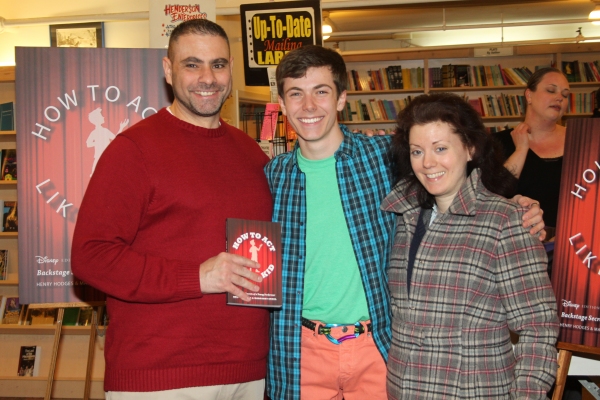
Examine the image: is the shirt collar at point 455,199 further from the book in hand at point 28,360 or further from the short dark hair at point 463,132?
the book in hand at point 28,360

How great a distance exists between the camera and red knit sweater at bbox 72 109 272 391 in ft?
6.20

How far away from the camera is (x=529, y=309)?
1.69 metres

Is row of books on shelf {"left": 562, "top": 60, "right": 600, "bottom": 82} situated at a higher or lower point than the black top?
higher

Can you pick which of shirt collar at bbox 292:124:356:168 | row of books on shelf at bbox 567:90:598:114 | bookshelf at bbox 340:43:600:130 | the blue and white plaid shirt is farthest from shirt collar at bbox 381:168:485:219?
row of books on shelf at bbox 567:90:598:114

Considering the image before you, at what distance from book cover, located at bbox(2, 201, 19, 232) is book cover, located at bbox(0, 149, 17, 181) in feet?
0.77

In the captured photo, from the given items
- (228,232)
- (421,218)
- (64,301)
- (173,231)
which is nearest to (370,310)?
(421,218)

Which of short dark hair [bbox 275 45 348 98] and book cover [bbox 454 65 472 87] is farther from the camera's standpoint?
book cover [bbox 454 65 472 87]

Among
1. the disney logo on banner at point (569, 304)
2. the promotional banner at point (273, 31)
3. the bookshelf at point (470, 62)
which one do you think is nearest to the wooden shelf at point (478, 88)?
the bookshelf at point (470, 62)

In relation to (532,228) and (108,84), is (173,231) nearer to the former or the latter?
(532,228)

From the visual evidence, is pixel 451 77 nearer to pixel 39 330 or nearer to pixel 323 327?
pixel 39 330

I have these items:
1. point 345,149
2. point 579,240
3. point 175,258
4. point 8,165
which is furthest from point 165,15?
point 579,240

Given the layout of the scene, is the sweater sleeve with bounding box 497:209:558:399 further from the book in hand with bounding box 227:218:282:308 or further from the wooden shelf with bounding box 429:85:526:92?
the wooden shelf with bounding box 429:85:526:92

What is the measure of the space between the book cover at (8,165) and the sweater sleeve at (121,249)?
359cm

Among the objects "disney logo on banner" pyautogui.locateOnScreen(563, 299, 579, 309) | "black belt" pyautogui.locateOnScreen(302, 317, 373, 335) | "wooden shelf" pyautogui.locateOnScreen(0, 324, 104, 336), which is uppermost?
"disney logo on banner" pyautogui.locateOnScreen(563, 299, 579, 309)
